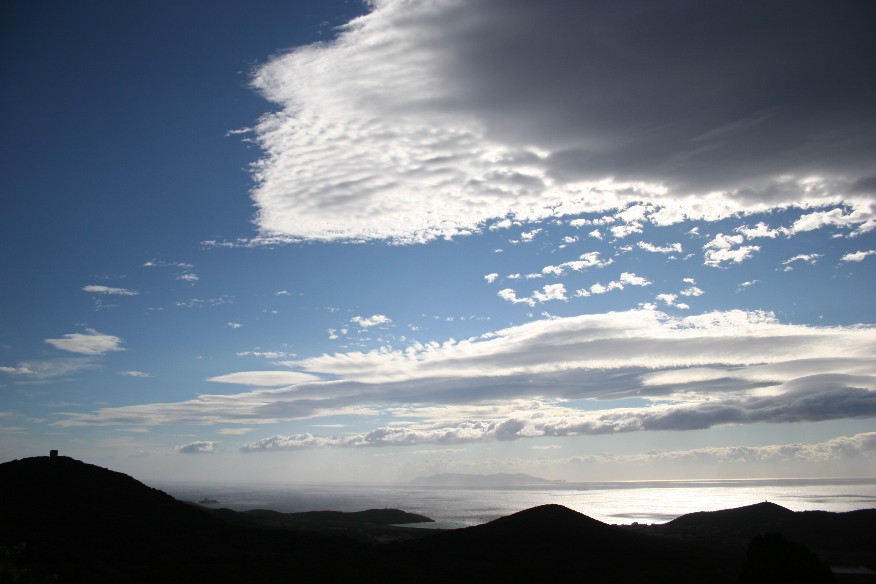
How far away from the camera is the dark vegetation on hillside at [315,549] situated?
4038 cm

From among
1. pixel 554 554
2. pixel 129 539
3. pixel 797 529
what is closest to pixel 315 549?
pixel 129 539

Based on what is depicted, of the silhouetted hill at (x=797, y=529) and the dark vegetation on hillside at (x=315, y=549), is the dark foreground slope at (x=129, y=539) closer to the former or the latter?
the dark vegetation on hillside at (x=315, y=549)

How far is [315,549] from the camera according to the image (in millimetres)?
48906

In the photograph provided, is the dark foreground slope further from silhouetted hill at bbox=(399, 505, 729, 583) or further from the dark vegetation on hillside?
silhouetted hill at bbox=(399, 505, 729, 583)

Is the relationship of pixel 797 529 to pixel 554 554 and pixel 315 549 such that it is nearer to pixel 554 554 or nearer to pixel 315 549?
pixel 554 554

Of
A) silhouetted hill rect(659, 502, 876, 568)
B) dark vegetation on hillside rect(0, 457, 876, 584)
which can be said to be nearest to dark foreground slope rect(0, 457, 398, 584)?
dark vegetation on hillside rect(0, 457, 876, 584)

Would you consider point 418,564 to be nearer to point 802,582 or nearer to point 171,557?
point 171,557

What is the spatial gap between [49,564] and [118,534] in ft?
25.0

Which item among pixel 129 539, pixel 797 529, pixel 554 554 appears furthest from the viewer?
pixel 797 529

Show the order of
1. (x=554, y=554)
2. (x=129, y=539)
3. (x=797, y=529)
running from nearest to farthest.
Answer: (x=129, y=539) → (x=554, y=554) → (x=797, y=529)

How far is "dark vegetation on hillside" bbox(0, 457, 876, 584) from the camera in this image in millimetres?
40375

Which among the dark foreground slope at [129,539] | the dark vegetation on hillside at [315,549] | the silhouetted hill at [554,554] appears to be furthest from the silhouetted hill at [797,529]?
the dark foreground slope at [129,539]

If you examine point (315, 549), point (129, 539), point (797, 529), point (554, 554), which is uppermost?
point (129, 539)

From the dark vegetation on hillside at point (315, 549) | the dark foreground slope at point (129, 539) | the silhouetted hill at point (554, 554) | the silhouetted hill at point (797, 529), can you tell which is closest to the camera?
the dark vegetation on hillside at point (315, 549)
